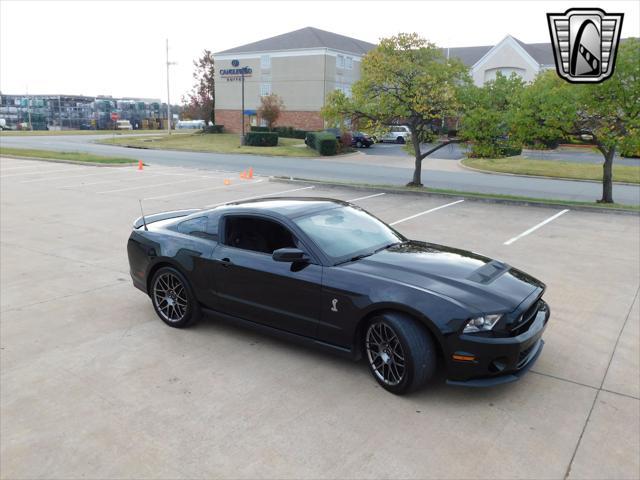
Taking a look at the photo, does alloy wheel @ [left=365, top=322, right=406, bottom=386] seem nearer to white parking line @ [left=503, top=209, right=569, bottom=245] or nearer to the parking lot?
the parking lot

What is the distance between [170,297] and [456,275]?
3071 mm

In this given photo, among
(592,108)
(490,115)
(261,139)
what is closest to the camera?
(592,108)

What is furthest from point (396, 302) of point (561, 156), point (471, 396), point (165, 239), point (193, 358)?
point (561, 156)

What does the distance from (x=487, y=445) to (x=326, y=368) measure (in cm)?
163

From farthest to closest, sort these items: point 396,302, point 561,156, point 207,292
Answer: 1. point 561,156
2. point 207,292
3. point 396,302

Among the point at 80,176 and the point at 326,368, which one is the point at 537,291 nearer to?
the point at 326,368

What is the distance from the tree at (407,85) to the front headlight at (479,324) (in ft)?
42.9

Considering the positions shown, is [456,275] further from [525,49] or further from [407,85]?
[525,49]

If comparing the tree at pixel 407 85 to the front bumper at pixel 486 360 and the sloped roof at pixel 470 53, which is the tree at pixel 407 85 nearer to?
the front bumper at pixel 486 360

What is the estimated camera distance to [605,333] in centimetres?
582

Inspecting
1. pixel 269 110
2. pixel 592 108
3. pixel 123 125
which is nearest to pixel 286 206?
pixel 592 108

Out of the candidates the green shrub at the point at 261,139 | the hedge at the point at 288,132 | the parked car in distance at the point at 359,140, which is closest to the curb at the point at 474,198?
the green shrub at the point at 261,139

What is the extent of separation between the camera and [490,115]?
1575cm

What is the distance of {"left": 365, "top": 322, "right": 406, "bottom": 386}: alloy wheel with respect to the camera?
14.4 feet
